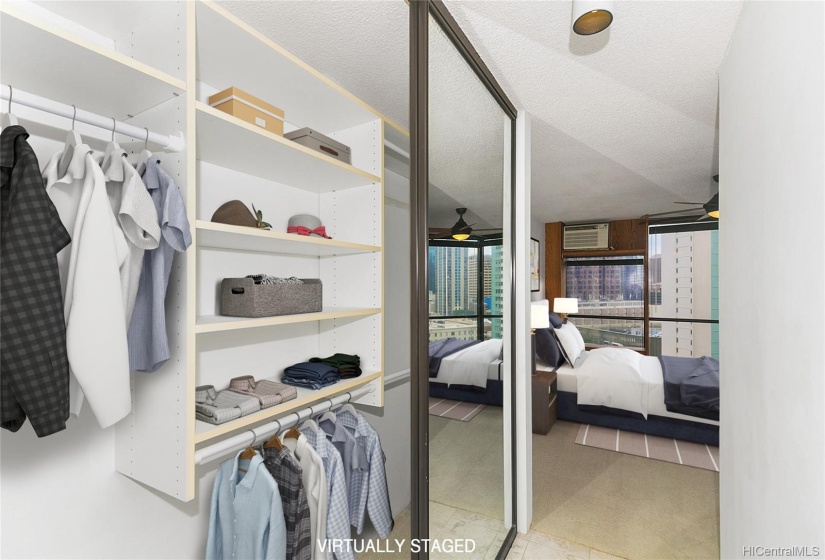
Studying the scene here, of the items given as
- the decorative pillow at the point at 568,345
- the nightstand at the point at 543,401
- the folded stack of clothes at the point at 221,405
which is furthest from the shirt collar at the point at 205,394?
the decorative pillow at the point at 568,345

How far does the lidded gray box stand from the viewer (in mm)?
1596

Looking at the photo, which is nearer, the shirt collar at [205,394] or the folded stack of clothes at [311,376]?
the shirt collar at [205,394]

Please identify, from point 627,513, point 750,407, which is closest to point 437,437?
point 750,407

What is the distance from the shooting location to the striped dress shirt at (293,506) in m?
1.45

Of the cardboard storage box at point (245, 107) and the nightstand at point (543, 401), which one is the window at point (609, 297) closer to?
the nightstand at point (543, 401)

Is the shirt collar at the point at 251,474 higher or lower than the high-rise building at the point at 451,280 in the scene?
lower

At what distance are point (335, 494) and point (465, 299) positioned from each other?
911 mm

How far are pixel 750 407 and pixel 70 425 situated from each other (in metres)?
2.09

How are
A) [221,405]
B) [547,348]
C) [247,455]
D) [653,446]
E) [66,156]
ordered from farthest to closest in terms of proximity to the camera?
[547,348] → [653,446] → [247,455] → [221,405] → [66,156]

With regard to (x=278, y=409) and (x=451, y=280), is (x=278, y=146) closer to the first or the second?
(x=451, y=280)

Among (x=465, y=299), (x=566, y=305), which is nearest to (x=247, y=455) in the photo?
(x=465, y=299)

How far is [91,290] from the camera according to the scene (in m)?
0.98

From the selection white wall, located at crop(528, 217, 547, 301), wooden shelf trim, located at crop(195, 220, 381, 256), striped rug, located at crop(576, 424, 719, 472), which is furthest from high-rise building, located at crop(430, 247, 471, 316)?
white wall, located at crop(528, 217, 547, 301)

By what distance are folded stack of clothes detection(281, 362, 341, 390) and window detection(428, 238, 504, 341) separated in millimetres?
571
